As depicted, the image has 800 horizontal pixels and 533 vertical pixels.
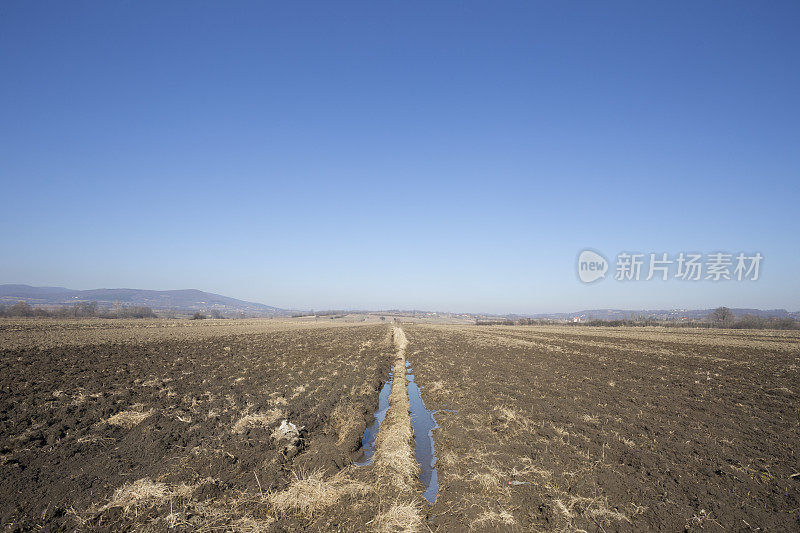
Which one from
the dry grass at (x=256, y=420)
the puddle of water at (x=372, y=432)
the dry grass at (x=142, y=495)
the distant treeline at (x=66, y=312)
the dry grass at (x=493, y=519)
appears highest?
the dry grass at (x=493, y=519)

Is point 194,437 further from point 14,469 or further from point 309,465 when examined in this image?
point 309,465

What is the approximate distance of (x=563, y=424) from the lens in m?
9.54

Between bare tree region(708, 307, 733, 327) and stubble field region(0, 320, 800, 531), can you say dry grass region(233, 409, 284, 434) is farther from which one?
bare tree region(708, 307, 733, 327)

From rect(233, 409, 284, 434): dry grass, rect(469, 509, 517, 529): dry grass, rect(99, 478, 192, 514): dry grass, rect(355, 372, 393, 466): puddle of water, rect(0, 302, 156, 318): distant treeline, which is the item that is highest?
rect(469, 509, 517, 529): dry grass

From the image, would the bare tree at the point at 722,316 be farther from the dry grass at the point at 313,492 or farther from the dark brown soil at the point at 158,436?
the dry grass at the point at 313,492

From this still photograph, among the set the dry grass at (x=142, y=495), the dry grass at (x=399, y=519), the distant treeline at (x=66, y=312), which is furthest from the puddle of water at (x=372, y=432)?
the distant treeline at (x=66, y=312)

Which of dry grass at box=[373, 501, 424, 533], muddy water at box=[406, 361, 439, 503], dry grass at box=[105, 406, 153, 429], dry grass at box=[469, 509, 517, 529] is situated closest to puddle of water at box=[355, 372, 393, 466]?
muddy water at box=[406, 361, 439, 503]

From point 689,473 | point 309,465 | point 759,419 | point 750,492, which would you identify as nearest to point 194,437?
point 309,465

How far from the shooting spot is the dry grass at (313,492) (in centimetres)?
553

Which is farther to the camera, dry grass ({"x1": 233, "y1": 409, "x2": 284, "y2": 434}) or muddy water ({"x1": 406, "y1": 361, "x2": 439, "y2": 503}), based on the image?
dry grass ({"x1": 233, "y1": 409, "x2": 284, "y2": 434})

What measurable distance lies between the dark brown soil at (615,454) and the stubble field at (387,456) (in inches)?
1.7

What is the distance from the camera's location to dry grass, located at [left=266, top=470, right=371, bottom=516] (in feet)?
18.1

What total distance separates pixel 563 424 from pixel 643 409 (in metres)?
4.07

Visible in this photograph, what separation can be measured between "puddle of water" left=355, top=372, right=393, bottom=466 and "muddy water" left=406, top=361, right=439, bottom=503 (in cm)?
107
